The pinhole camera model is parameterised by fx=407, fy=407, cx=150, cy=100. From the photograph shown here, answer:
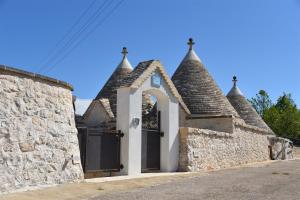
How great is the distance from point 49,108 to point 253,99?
5311cm

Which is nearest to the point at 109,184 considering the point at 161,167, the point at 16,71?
the point at 16,71

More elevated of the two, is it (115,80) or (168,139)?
(115,80)

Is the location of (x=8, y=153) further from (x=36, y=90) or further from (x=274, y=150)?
(x=274, y=150)

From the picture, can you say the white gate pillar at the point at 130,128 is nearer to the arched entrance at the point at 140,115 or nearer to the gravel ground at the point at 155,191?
the arched entrance at the point at 140,115

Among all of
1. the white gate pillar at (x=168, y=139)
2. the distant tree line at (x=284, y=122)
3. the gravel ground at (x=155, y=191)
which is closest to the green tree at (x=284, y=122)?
the distant tree line at (x=284, y=122)

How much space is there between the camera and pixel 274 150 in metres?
28.2

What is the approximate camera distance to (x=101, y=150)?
466 inches

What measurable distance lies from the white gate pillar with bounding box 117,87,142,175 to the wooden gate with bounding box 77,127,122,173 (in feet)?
0.72

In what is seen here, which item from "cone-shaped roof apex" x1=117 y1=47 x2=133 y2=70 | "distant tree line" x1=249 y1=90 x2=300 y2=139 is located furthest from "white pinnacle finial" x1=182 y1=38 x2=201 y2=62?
"distant tree line" x1=249 y1=90 x2=300 y2=139

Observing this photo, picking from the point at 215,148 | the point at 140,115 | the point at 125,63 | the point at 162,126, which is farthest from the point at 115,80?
the point at 140,115

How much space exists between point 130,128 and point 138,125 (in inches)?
15.8

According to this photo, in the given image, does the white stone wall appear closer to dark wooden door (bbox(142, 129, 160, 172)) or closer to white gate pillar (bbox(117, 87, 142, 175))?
dark wooden door (bbox(142, 129, 160, 172))

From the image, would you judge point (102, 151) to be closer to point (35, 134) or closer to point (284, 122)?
point (35, 134)

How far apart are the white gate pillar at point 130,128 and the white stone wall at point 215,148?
2568 mm
